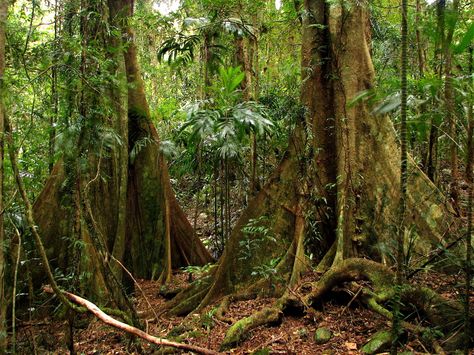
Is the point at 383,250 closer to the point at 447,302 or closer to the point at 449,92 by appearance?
the point at 447,302

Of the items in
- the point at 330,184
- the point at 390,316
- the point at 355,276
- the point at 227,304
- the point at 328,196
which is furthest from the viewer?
the point at 328,196

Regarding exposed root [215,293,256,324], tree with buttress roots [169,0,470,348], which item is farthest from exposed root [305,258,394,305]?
exposed root [215,293,256,324]

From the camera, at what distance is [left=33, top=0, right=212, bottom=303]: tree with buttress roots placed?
4.51m

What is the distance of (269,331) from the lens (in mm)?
4133

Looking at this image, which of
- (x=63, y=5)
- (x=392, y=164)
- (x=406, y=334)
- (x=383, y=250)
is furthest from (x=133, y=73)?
(x=406, y=334)

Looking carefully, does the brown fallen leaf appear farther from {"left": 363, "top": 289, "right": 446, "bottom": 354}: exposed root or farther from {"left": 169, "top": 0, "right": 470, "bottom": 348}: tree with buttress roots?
{"left": 169, "top": 0, "right": 470, "bottom": 348}: tree with buttress roots

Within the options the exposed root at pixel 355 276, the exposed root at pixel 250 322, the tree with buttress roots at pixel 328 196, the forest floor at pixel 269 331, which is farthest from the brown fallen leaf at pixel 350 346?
the exposed root at pixel 250 322

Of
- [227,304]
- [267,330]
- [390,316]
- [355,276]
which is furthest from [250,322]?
[390,316]

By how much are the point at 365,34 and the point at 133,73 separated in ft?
13.1

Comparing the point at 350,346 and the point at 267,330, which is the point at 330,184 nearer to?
the point at 267,330

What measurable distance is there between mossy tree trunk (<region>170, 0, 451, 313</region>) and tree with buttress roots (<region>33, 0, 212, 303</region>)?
165cm

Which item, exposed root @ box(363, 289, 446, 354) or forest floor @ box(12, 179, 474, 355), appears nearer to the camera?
exposed root @ box(363, 289, 446, 354)

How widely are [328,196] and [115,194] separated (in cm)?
346

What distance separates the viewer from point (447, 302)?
332 centimetres
